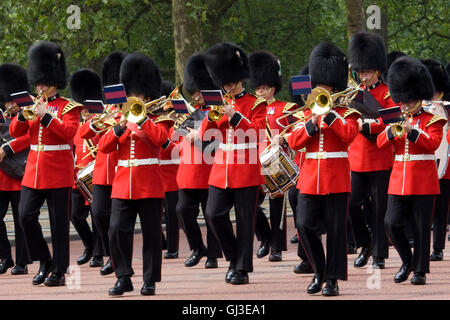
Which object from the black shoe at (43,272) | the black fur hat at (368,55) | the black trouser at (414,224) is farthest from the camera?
the black fur hat at (368,55)

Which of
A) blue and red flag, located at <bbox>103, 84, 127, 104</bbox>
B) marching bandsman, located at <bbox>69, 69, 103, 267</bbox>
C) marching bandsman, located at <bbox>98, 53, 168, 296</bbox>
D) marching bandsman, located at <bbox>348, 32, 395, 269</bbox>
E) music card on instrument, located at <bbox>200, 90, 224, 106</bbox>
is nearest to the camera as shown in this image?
blue and red flag, located at <bbox>103, 84, 127, 104</bbox>

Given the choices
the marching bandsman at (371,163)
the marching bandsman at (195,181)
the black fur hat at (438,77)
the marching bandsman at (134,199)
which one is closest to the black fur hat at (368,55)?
the marching bandsman at (371,163)

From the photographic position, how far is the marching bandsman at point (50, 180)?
347 inches

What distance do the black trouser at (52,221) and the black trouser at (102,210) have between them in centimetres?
76

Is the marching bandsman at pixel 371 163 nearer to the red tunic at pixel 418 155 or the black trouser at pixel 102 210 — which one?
the red tunic at pixel 418 155

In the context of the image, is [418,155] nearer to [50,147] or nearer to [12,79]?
[50,147]

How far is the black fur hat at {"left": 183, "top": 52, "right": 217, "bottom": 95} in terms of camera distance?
1034 cm

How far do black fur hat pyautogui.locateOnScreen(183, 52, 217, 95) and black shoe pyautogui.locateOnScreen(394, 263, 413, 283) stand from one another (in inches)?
106

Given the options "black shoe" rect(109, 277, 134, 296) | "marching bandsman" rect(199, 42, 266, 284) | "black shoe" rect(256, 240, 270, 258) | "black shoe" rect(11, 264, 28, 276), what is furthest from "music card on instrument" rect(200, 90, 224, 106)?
"black shoe" rect(256, 240, 270, 258)

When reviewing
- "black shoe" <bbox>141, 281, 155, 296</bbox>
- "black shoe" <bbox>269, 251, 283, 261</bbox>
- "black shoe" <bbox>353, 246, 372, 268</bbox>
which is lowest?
"black shoe" <bbox>269, 251, 283, 261</bbox>

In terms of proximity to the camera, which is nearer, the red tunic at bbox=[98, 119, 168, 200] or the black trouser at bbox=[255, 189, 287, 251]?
the red tunic at bbox=[98, 119, 168, 200]

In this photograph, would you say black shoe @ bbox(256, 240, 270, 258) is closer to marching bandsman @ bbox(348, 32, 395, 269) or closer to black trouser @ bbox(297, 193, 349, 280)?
marching bandsman @ bbox(348, 32, 395, 269)

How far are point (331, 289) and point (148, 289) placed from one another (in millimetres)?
1298

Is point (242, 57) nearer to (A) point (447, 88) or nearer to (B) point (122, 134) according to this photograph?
(B) point (122, 134)
